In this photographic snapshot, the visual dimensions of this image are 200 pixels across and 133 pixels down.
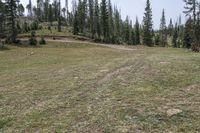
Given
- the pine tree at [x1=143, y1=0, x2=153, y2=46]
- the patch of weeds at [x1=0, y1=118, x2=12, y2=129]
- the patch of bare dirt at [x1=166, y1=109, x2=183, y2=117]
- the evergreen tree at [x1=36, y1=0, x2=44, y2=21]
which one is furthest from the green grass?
the evergreen tree at [x1=36, y1=0, x2=44, y2=21]

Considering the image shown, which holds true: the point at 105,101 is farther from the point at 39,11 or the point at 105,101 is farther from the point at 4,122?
the point at 39,11

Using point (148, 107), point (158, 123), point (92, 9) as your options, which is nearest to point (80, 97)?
point (148, 107)

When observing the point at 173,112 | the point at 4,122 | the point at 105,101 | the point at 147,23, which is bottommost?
the point at 4,122

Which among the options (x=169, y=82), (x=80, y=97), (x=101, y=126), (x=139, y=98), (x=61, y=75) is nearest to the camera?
(x=101, y=126)

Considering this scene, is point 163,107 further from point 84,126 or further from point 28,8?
point 28,8

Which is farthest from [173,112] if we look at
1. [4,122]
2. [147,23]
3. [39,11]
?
[39,11]

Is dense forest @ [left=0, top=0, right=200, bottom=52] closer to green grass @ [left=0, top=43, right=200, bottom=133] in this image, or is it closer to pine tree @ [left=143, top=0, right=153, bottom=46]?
pine tree @ [left=143, top=0, right=153, bottom=46]

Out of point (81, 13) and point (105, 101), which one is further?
point (81, 13)

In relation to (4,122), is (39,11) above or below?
above

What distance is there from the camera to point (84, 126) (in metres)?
11.7

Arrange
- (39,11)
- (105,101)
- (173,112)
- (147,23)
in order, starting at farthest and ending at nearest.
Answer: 1. (39,11)
2. (147,23)
3. (105,101)
4. (173,112)

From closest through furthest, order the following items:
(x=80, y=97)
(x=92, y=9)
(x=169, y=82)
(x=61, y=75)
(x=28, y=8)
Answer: (x=80, y=97) → (x=169, y=82) → (x=61, y=75) → (x=92, y=9) → (x=28, y=8)

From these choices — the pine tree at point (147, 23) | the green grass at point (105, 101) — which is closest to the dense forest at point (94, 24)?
the pine tree at point (147, 23)

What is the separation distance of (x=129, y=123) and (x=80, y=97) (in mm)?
4693
